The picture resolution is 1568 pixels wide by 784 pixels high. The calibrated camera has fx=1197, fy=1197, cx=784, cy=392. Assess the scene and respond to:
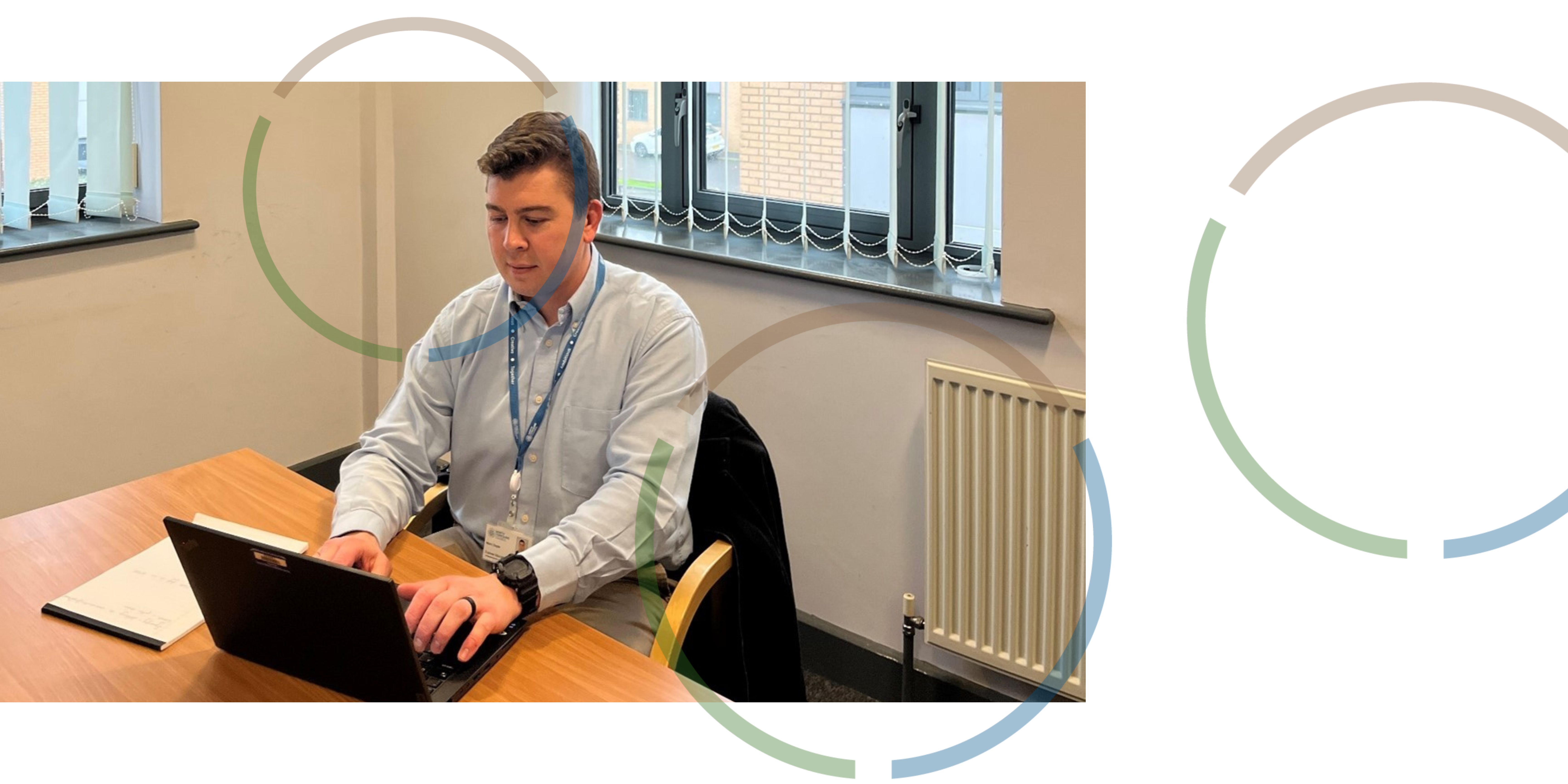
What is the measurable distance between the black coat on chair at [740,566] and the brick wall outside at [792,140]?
101 cm

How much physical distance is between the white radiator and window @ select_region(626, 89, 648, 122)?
3.80 ft

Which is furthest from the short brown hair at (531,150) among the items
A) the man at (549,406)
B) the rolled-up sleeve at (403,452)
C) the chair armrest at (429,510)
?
the chair armrest at (429,510)

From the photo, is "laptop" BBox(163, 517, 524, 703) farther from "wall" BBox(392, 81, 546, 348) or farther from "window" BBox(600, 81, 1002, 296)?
"wall" BBox(392, 81, 546, 348)

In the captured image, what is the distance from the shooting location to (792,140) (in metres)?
2.74

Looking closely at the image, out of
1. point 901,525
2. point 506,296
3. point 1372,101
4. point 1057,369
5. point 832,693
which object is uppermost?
point 1372,101

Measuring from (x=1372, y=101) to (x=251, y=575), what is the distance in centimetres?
141

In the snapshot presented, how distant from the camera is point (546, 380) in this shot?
191 cm

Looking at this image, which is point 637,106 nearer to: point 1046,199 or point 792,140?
point 792,140

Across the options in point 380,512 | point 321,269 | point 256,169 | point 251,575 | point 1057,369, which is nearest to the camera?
point 251,575

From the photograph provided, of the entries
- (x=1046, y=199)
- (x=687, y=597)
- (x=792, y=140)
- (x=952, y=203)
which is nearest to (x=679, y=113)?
(x=792, y=140)

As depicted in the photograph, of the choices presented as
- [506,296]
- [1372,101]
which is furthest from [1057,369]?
[506,296]

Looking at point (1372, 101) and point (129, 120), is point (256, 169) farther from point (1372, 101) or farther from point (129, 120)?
point (1372, 101)

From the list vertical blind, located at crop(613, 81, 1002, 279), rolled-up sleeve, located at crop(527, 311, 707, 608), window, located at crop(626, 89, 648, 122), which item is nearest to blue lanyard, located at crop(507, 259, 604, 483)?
rolled-up sleeve, located at crop(527, 311, 707, 608)

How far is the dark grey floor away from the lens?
102 inches
